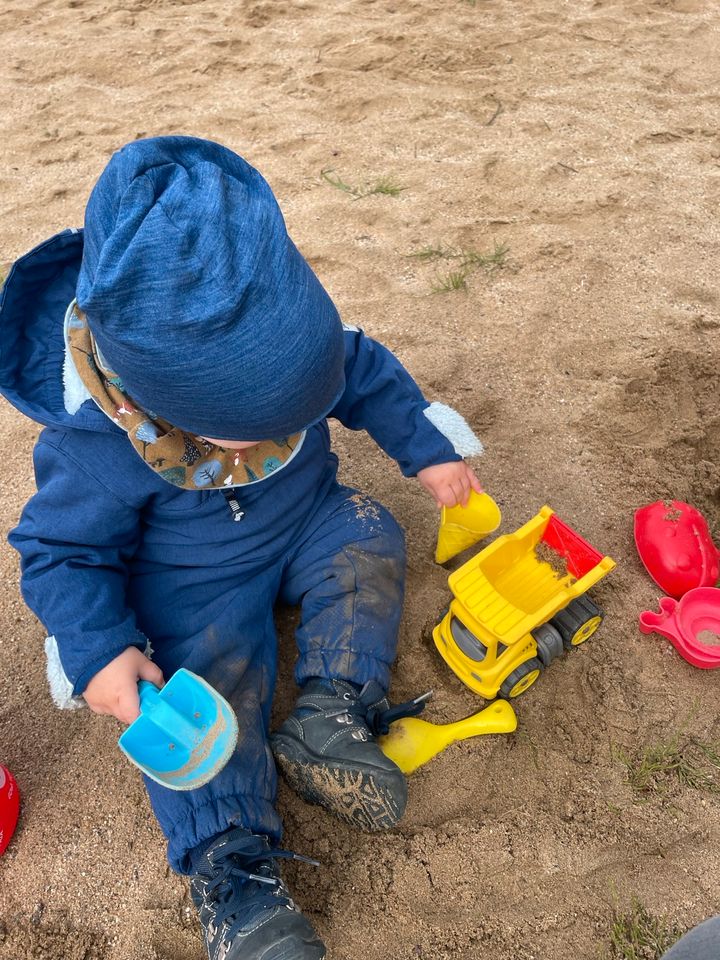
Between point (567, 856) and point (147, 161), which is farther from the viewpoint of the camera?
point (567, 856)

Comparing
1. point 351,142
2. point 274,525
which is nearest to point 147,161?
point 274,525

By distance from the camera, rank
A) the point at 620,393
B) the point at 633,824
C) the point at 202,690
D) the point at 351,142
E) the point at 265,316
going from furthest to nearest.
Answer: the point at 351,142 → the point at 620,393 → the point at 633,824 → the point at 202,690 → the point at 265,316

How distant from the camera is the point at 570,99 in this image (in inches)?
95.7

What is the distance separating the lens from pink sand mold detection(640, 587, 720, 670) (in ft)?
3.95

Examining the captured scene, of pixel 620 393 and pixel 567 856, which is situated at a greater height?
pixel 620 393

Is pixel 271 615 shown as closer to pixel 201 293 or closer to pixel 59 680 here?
pixel 59 680

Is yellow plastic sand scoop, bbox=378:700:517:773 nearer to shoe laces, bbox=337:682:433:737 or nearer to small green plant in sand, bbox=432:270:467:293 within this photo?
shoe laces, bbox=337:682:433:737

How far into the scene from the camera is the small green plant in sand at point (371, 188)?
2137 mm

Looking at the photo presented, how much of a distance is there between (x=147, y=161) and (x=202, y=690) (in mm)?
639

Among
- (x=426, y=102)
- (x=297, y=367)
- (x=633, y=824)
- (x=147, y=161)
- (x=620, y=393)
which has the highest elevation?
(x=147, y=161)

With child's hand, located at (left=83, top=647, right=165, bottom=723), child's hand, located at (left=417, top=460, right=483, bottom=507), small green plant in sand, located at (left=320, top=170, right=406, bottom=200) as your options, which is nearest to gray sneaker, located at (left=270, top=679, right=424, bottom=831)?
child's hand, located at (left=83, top=647, right=165, bottom=723)

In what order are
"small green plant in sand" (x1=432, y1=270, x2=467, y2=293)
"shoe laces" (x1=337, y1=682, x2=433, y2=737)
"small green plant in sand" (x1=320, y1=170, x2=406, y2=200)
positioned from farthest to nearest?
"small green plant in sand" (x1=320, y1=170, x2=406, y2=200)
"small green plant in sand" (x1=432, y1=270, x2=467, y2=293)
"shoe laces" (x1=337, y1=682, x2=433, y2=737)

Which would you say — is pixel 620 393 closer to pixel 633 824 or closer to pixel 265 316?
pixel 633 824

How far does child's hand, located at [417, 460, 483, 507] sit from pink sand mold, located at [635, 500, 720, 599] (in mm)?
346
